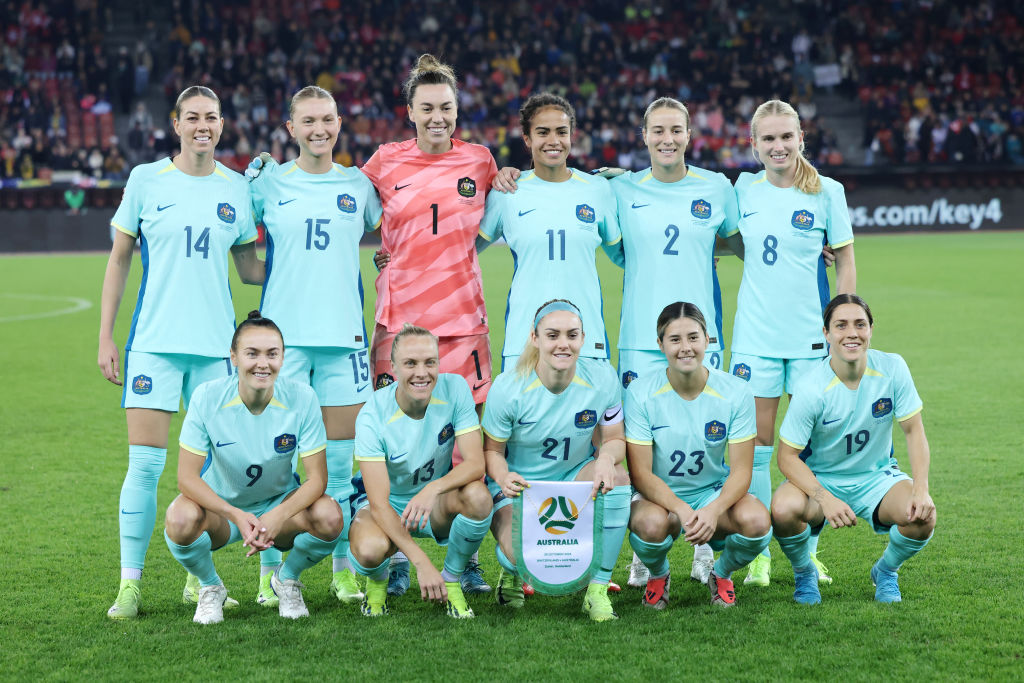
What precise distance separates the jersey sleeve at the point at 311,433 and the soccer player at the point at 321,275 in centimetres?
38

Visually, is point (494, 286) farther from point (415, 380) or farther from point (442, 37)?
point (442, 37)

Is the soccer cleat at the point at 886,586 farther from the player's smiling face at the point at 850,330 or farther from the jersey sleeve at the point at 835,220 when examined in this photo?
the jersey sleeve at the point at 835,220

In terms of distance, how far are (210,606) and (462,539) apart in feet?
3.28

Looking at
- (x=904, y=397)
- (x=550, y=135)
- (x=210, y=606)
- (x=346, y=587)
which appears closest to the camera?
(x=210, y=606)

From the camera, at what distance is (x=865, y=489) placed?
431 centimetres

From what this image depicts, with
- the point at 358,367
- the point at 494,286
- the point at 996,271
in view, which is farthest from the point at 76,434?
the point at 996,271

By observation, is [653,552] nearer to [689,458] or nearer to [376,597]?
[689,458]

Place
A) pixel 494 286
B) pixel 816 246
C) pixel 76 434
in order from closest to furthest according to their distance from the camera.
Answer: pixel 816 246
pixel 76 434
pixel 494 286

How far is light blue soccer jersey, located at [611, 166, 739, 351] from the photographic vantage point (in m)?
4.69

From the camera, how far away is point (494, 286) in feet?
53.2

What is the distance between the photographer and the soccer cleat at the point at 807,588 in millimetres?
4270

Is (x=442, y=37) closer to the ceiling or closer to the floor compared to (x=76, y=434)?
closer to the ceiling

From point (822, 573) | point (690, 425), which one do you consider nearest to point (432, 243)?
point (690, 425)

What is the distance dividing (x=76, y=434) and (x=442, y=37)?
22097 mm
